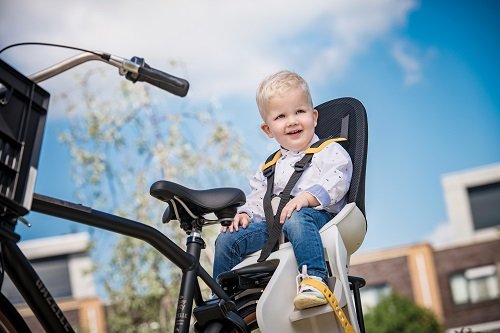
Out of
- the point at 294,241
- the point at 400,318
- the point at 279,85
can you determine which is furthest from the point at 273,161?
the point at 400,318

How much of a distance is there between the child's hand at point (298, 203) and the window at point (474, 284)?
1970 centimetres

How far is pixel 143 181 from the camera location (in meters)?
9.94

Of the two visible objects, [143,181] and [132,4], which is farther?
[132,4]

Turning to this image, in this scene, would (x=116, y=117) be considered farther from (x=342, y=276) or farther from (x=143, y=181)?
(x=342, y=276)

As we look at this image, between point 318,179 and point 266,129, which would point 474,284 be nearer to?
point 266,129

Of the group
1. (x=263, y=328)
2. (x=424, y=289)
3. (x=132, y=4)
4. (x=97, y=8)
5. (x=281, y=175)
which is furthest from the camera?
(x=424, y=289)

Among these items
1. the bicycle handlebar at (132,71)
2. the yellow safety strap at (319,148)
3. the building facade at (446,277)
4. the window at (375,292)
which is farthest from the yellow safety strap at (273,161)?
the window at (375,292)

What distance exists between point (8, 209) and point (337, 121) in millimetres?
1381

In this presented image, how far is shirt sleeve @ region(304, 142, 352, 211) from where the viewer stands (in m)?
2.68

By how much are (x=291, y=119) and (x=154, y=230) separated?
0.72 meters

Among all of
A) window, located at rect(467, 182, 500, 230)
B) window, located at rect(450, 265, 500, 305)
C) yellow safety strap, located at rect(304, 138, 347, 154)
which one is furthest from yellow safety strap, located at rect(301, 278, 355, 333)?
window, located at rect(467, 182, 500, 230)

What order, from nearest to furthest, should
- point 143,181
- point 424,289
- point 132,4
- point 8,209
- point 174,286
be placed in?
point 8,209, point 143,181, point 174,286, point 132,4, point 424,289

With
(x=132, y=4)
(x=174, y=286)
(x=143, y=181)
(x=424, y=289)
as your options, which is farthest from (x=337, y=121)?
(x=424, y=289)

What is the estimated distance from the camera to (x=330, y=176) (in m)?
2.69
